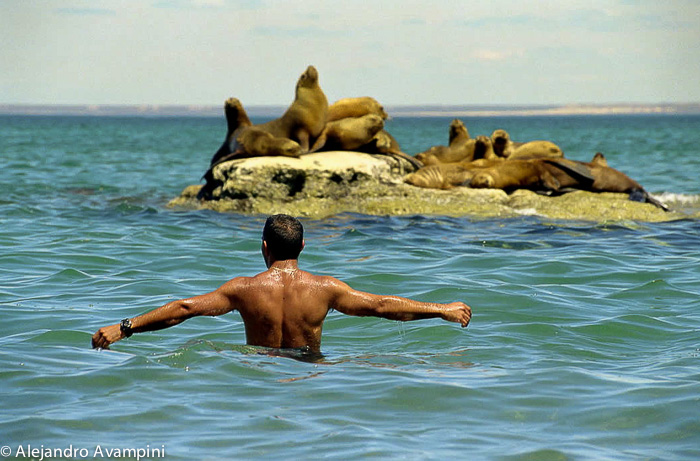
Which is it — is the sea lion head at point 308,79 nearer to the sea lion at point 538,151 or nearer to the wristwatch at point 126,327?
the sea lion at point 538,151

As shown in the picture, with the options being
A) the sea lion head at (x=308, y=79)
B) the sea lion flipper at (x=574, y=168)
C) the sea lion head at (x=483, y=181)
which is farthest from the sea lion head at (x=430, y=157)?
the sea lion head at (x=308, y=79)

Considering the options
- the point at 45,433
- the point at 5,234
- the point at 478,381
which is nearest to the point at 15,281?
the point at 5,234

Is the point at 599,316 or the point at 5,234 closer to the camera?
the point at 599,316

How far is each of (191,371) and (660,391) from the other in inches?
103

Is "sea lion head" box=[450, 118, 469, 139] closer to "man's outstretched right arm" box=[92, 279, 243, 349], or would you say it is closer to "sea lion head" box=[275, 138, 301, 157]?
"sea lion head" box=[275, 138, 301, 157]

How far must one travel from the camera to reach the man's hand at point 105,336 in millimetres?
4980

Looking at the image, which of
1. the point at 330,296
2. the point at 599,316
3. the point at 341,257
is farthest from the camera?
the point at 341,257

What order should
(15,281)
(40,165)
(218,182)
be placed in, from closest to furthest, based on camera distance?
(15,281) < (218,182) < (40,165)

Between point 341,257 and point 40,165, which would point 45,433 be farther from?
point 40,165

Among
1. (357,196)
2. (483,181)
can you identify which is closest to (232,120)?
(357,196)

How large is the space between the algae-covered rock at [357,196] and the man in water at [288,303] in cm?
761

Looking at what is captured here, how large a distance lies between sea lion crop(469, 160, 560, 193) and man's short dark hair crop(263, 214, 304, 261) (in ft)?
29.1

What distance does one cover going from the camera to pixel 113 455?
4.04 m

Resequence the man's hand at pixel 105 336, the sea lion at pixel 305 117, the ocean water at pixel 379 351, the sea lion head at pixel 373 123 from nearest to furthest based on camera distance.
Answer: the ocean water at pixel 379 351 < the man's hand at pixel 105 336 < the sea lion head at pixel 373 123 < the sea lion at pixel 305 117
